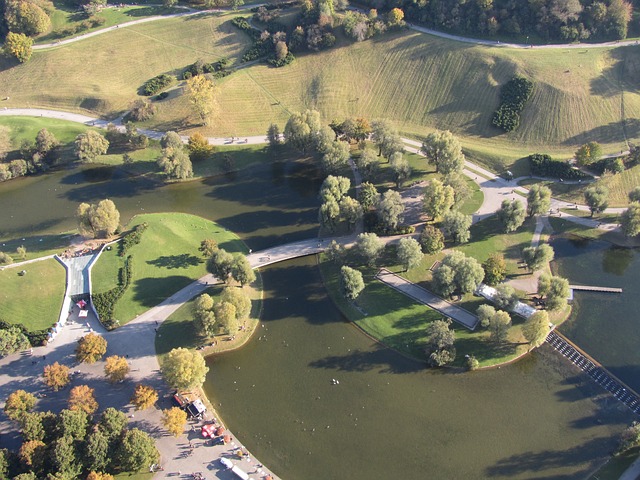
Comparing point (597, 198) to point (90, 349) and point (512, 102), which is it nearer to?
point (512, 102)

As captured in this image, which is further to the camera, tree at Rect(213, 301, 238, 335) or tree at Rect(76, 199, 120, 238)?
tree at Rect(76, 199, 120, 238)

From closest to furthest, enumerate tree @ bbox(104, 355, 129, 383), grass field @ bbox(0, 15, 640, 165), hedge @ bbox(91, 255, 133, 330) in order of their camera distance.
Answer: tree @ bbox(104, 355, 129, 383) → hedge @ bbox(91, 255, 133, 330) → grass field @ bbox(0, 15, 640, 165)

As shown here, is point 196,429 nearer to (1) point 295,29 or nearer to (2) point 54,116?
(2) point 54,116

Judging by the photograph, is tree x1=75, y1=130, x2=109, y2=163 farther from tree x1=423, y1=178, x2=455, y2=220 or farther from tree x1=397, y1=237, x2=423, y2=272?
tree x1=423, y1=178, x2=455, y2=220

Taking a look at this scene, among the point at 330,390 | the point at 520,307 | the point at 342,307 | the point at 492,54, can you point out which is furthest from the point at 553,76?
the point at 330,390

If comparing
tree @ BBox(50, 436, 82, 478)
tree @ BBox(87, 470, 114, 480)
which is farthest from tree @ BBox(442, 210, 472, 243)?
tree @ BBox(50, 436, 82, 478)

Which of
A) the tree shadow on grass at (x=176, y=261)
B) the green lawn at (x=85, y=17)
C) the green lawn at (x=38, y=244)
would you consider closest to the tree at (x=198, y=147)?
the tree shadow on grass at (x=176, y=261)
